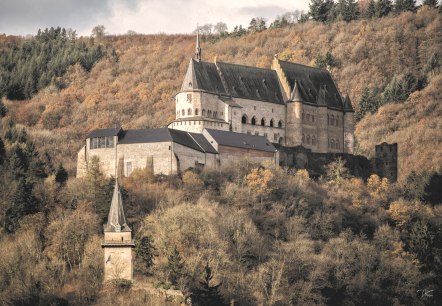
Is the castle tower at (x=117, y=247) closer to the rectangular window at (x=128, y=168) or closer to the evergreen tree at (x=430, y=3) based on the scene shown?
the rectangular window at (x=128, y=168)

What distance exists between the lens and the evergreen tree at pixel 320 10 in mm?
150625

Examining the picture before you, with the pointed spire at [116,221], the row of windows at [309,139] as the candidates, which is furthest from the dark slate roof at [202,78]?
the pointed spire at [116,221]

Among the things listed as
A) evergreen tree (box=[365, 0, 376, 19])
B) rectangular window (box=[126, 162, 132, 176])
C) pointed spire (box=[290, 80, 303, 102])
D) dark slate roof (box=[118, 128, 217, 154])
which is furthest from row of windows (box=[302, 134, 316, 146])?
evergreen tree (box=[365, 0, 376, 19])

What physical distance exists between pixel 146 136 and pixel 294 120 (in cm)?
1331

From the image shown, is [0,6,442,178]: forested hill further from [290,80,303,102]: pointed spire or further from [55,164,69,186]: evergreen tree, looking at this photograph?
[55,164,69,186]: evergreen tree

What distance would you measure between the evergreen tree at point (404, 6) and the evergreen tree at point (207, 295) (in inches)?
3144

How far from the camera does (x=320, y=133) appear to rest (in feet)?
322

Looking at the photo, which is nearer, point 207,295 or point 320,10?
point 207,295

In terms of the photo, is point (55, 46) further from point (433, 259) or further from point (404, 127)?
point (433, 259)

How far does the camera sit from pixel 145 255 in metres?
75.6

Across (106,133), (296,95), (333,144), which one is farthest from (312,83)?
(106,133)

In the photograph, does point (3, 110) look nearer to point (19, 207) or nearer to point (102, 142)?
point (102, 142)

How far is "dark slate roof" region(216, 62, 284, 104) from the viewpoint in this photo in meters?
97.2

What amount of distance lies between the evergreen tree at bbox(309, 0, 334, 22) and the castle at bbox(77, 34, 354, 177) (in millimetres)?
47154
